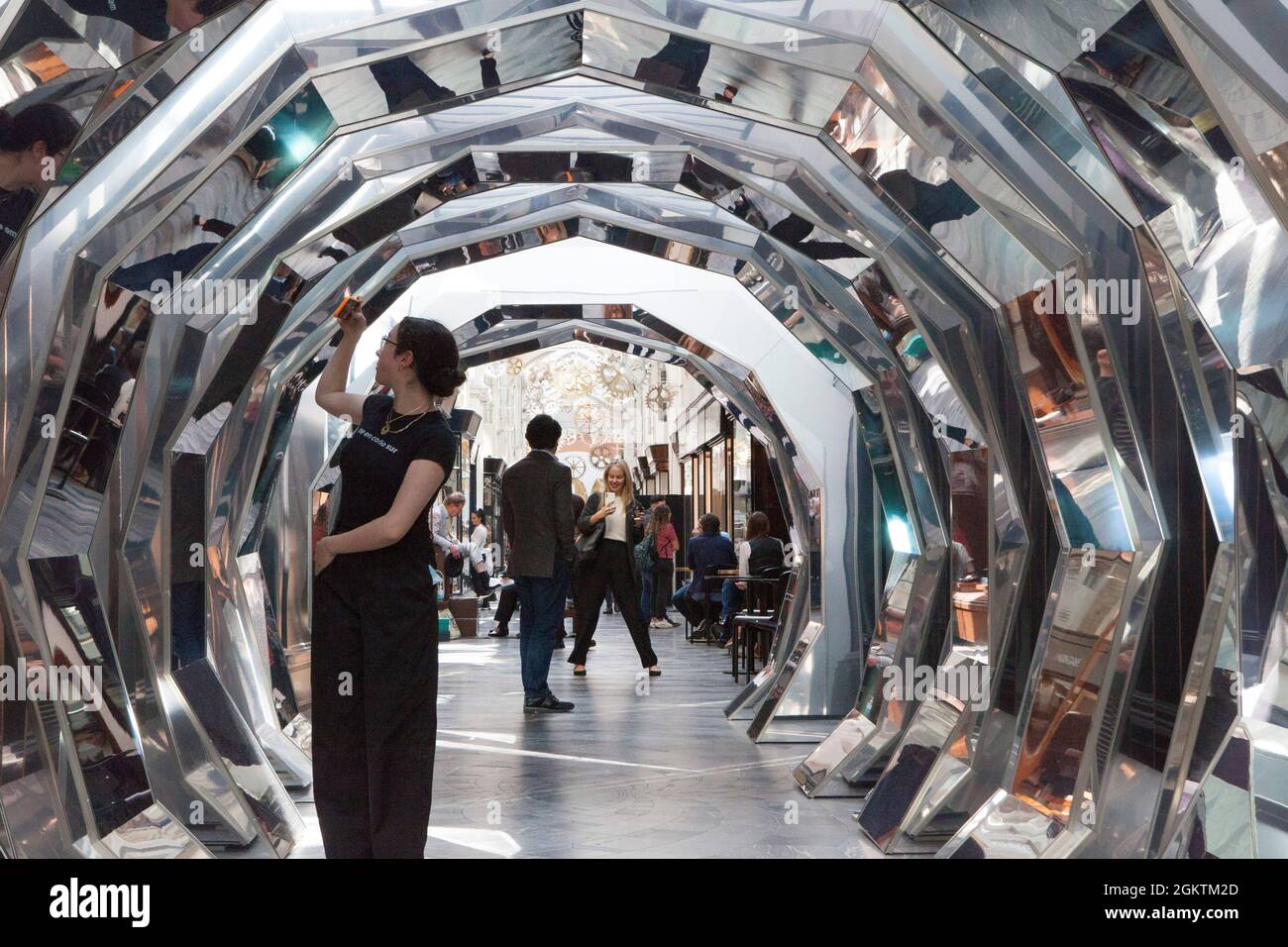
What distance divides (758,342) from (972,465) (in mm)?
3977

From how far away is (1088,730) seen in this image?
4789 mm

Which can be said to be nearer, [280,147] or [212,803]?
[280,147]

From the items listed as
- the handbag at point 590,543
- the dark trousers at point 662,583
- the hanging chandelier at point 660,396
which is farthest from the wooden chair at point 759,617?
the hanging chandelier at point 660,396

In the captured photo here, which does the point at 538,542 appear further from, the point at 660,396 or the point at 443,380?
the point at 660,396

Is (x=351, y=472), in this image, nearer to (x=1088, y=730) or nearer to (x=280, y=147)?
(x=280, y=147)

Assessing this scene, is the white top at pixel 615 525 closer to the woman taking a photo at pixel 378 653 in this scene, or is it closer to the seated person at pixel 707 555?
the seated person at pixel 707 555

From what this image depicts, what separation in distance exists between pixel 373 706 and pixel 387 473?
25.1 inches

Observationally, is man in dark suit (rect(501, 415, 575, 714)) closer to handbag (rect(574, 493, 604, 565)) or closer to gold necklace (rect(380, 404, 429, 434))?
handbag (rect(574, 493, 604, 565))

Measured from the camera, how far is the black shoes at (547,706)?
32.3ft

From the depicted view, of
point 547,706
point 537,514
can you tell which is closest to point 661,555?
point 547,706

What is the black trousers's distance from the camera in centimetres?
389

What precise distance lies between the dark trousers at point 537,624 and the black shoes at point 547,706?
0.03 m

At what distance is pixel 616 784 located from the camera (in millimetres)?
7074
